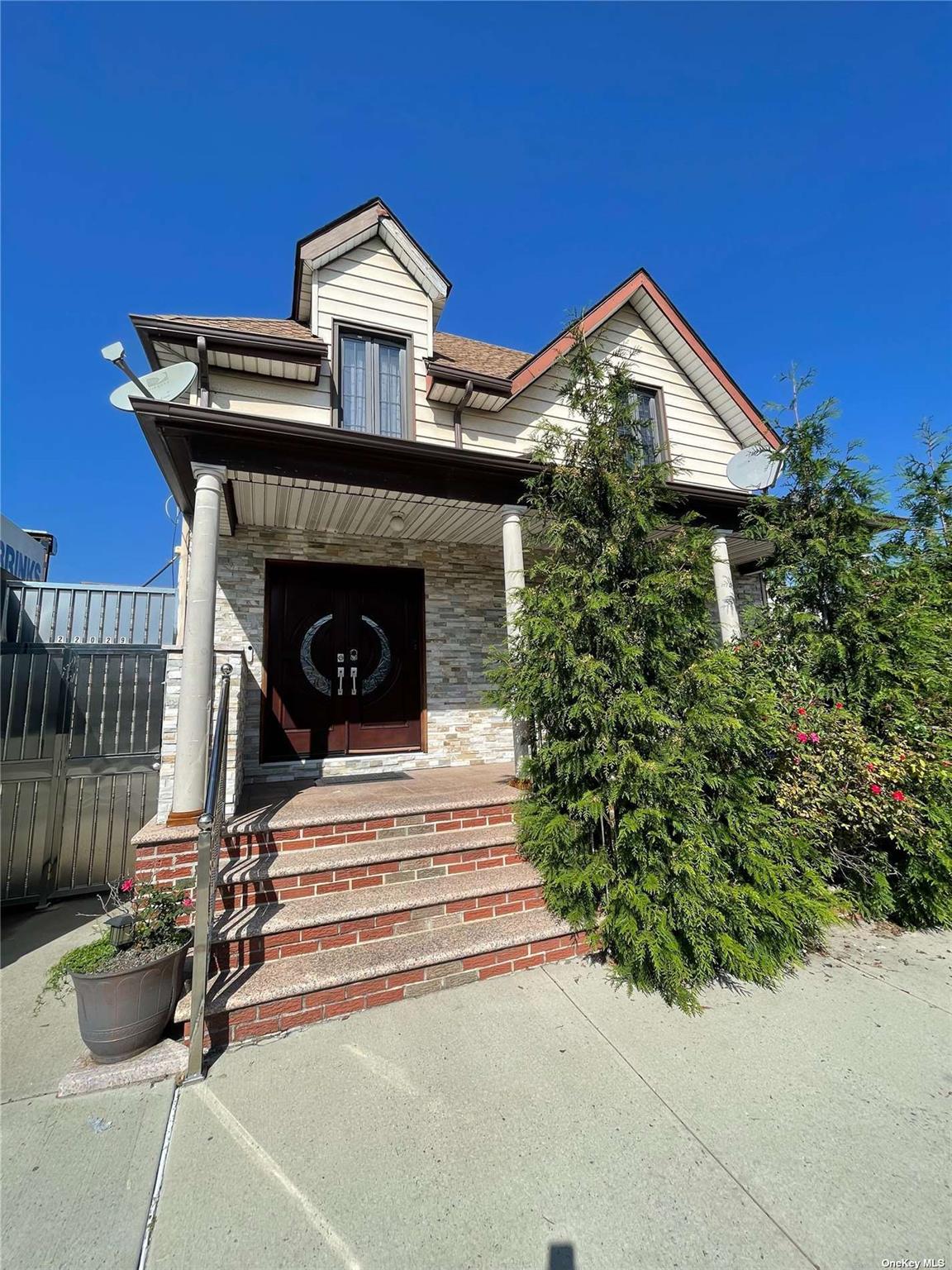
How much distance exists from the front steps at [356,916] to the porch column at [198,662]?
0.37m

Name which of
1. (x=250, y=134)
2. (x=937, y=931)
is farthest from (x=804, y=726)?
(x=250, y=134)

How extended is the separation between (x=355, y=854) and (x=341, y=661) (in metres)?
2.81

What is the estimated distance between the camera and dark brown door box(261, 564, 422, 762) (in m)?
5.45

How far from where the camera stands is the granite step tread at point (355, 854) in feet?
9.99

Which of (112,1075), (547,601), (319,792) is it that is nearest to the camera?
(112,1075)

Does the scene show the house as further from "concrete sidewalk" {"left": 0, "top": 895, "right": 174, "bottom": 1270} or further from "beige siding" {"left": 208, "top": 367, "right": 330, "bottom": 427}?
"concrete sidewalk" {"left": 0, "top": 895, "right": 174, "bottom": 1270}

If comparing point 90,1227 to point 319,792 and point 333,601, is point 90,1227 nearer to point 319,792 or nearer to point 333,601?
point 319,792

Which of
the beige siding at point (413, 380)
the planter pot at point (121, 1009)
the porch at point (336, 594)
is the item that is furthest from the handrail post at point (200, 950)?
the beige siding at point (413, 380)

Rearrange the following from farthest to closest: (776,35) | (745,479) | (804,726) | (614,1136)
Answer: (776,35)
(745,479)
(804,726)
(614,1136)

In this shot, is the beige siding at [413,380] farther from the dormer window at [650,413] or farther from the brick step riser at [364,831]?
the brick step riser at [364,831]

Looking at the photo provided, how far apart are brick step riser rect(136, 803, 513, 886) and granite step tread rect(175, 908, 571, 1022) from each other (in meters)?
0.71

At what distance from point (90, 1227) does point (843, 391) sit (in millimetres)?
6424

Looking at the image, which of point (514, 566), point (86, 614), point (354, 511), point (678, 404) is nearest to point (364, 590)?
point (354, 511)

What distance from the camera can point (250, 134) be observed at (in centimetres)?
650
